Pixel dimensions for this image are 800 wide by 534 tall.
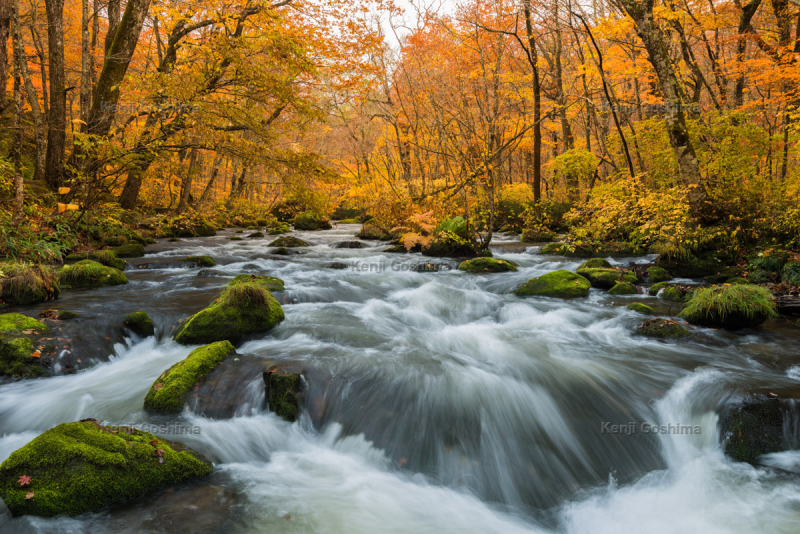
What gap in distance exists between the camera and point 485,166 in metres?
11.1

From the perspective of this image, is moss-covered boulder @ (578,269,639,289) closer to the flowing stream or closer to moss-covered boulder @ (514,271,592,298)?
moss-covered boulder @ (514,271,592,298)

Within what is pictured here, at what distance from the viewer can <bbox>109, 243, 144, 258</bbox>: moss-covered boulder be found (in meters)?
11.4

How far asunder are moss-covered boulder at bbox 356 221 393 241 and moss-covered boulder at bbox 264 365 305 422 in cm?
1286

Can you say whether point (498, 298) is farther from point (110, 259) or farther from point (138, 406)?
point (110, 259)

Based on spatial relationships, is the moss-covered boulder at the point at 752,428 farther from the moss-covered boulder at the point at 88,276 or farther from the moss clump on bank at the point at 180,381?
the moss-covered boulder at the point at 88,276

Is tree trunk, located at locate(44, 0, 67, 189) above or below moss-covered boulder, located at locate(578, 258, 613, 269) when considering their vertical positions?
above

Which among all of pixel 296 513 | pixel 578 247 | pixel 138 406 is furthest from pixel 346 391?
pixel 578 247

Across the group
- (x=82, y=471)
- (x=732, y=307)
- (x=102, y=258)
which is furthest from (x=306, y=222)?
(x=82, y=471)

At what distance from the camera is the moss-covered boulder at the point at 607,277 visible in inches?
351

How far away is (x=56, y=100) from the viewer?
11.5 m
